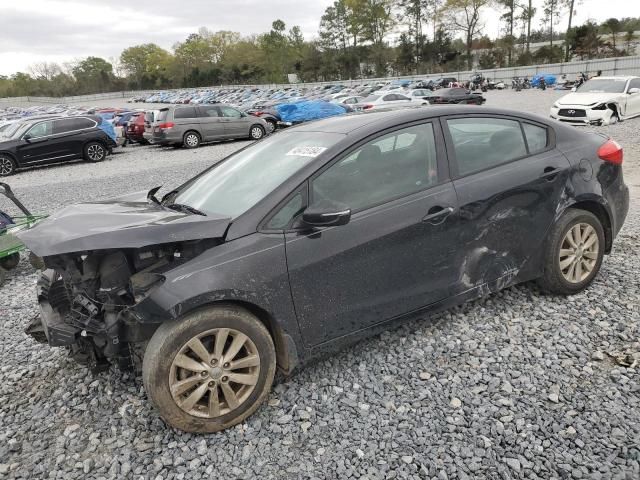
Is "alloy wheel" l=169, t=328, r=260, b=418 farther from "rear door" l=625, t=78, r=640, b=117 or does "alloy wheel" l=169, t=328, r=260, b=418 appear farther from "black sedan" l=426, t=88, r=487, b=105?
"black sedan" l=426, t=88, r=487, b=105

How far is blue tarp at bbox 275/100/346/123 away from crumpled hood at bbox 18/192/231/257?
742 inches

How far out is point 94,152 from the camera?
16.7m

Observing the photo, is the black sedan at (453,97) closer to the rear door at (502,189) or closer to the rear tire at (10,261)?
the rear tire at (10,261)

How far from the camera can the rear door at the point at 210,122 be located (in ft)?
60.9

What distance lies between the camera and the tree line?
57.4 m

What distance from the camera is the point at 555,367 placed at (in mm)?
3098

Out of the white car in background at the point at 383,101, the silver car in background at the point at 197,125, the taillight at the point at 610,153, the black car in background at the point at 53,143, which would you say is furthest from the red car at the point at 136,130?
the taillight at the point at 610,153

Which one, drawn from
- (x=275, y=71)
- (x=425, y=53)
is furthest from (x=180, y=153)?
(x=275, y=71)

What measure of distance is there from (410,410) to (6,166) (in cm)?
1625

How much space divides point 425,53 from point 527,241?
70014 mm

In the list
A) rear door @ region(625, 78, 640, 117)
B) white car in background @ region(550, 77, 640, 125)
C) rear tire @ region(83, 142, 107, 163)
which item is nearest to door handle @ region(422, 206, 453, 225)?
white car in background @ region(550, 77, 640, 125)

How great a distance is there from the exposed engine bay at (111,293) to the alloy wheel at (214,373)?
26 cm

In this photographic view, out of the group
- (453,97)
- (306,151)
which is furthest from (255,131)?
(306,151)

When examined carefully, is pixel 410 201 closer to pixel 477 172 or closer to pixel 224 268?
pixel 477 172
